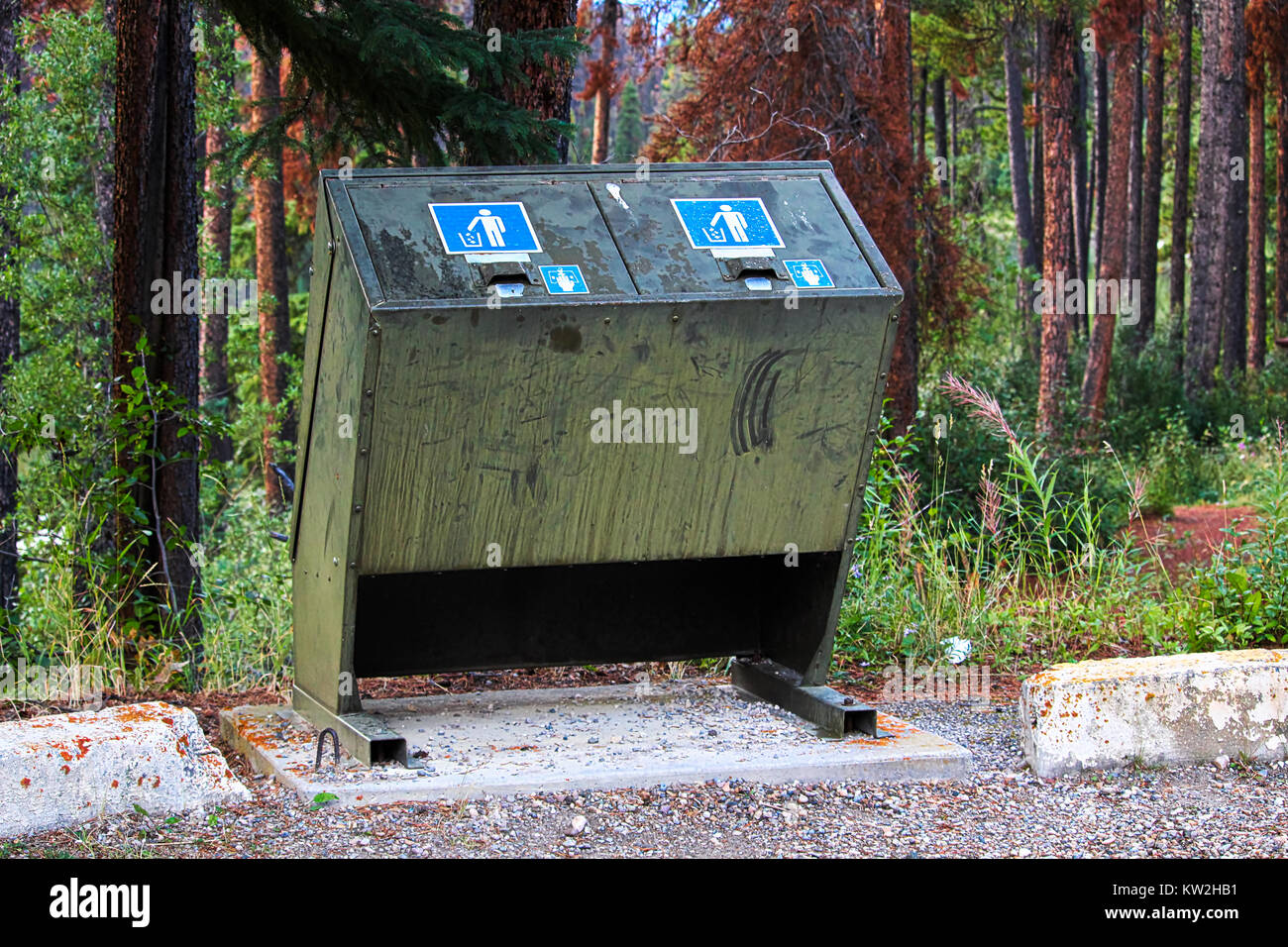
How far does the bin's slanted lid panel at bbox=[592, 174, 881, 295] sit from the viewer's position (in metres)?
4.62

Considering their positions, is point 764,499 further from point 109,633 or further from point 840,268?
point 109,633

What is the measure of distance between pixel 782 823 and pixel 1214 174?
17043 mm

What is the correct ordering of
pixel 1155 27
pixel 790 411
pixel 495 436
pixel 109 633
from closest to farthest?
pixel 495 436 < pixel 790 411 < pixel 109 633 < pixel 1155 27

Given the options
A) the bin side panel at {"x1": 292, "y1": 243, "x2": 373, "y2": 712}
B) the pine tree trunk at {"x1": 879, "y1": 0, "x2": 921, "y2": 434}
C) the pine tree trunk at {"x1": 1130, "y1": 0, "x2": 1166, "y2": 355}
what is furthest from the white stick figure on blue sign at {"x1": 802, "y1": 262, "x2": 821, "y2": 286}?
the pine tree trunk at {"x1": 1130, "y1": 0, "x2": 1166, "y2": 355}

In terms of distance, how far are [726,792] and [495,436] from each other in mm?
1435

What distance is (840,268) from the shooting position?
4.77m

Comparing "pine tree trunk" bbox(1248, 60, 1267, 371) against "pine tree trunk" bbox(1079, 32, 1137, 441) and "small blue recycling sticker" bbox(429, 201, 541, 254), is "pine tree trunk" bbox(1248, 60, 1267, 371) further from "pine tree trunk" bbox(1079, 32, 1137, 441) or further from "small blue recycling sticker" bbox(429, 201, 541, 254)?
"small blue recycling sticker" bbox(429, 201, 541, 254)

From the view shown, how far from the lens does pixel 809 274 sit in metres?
4.71

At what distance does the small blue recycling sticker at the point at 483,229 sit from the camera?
446 centimetres

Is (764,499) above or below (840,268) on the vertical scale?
below

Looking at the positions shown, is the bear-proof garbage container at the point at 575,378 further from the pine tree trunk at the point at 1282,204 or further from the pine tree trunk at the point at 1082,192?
the pine tree trunk at the point at 1082,192

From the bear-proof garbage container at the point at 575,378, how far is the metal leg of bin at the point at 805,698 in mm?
17
